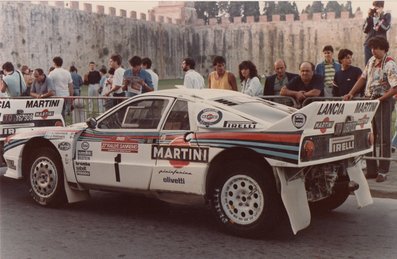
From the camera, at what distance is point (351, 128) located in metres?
6.17

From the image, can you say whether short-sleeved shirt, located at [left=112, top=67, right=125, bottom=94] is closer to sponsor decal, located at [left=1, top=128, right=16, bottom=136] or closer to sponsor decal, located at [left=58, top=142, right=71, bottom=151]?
sponsor decal, located at [left=1, top=128, right=16, bottom=136]

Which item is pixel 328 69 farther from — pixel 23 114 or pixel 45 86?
pixel 45 86

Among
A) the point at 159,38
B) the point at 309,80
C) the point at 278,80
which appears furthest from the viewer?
the point at 159,38

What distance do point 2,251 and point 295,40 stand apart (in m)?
55.2

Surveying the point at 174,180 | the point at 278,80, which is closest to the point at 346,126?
the point at 174,180

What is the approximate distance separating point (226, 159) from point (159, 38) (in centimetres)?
4865

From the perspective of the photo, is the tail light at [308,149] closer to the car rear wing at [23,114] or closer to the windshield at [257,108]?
the windshield at [257,108]

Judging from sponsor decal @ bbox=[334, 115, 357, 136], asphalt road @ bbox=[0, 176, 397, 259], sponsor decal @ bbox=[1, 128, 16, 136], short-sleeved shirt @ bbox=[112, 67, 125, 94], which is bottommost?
asphalt road @ bbox=[0, 176, 397, 259]

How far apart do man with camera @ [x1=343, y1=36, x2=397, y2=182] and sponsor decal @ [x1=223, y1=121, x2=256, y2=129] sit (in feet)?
8.93

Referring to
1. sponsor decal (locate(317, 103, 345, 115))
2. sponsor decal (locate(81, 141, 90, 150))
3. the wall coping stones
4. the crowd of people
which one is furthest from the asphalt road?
the wall coping stones

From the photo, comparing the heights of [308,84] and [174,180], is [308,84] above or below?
above

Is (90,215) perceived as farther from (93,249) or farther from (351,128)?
(351,128)

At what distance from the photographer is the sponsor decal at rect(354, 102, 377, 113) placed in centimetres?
617

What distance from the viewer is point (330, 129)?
5812 mm
